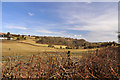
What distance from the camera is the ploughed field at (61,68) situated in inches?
141

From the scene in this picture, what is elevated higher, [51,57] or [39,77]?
[51,57]

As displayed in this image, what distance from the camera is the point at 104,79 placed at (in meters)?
3.50

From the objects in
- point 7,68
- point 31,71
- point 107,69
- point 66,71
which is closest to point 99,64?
point 107,69

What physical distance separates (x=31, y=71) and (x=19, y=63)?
3.28 ft

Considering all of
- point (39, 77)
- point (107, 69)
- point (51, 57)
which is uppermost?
point (51, 57)

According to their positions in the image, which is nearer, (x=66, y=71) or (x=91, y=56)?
(x=66, y=71)

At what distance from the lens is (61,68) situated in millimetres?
3963

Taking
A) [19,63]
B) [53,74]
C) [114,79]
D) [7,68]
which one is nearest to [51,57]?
[53,74]

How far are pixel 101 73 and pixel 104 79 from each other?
221mm

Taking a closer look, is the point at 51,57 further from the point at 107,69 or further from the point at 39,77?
the point at 107,69

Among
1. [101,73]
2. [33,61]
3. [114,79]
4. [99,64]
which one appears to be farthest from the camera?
[33,61]

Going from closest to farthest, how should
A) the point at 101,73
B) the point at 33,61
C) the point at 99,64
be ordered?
the point at 101,73
the point at 99,64
the point at 33,61

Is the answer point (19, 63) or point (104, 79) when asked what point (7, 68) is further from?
point (104, 79)

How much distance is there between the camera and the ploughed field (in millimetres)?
3584
